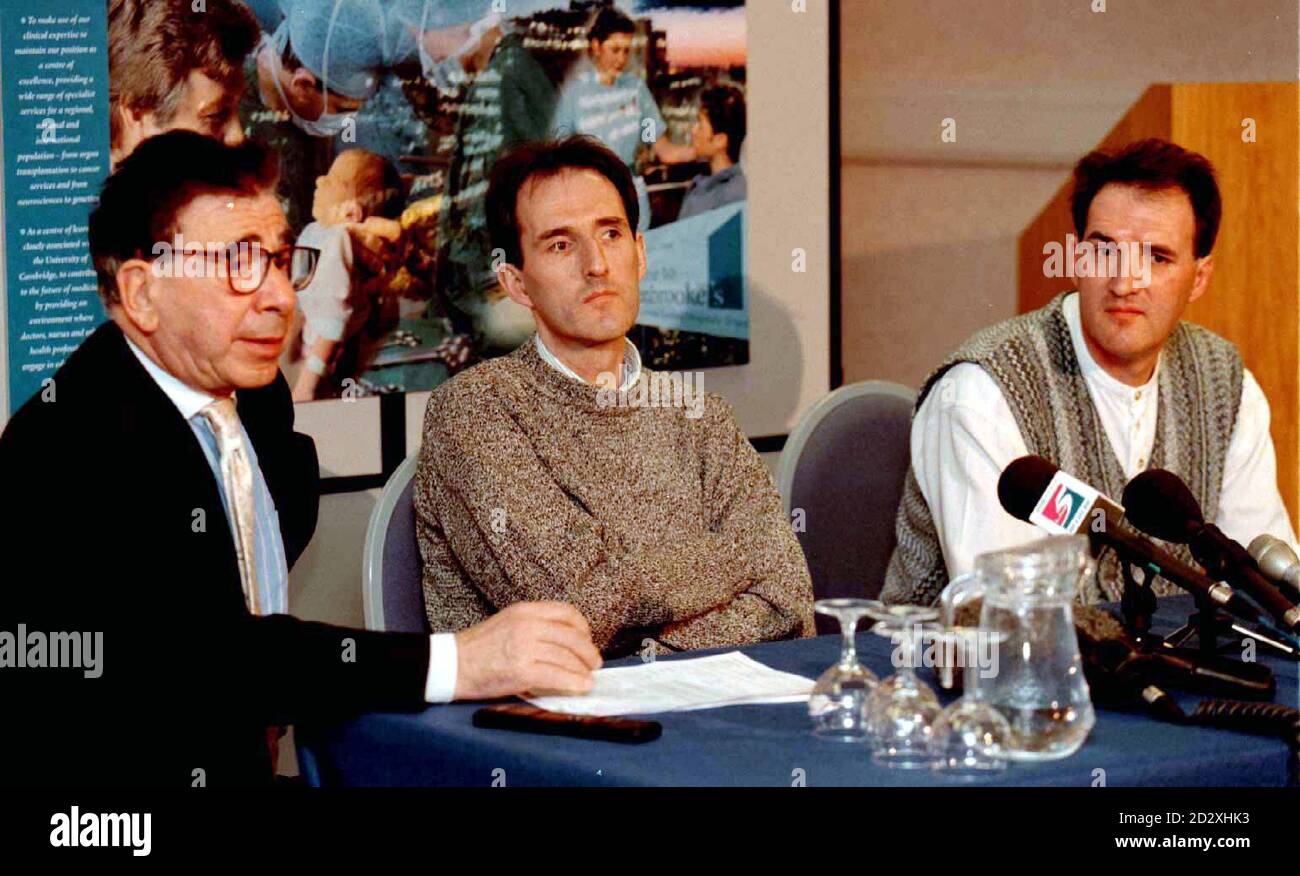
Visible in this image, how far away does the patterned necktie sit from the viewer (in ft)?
7.73

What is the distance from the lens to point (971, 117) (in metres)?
5.08

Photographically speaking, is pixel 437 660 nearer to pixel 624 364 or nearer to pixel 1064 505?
pixel 1064 505

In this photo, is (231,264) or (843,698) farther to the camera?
(231,264)

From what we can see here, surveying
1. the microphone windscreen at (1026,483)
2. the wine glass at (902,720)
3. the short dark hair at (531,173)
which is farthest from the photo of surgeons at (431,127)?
the wine glass at (902,720)

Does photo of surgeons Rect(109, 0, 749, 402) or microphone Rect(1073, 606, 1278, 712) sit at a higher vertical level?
photo of surgeons Rect(109, 0, 749, 402)

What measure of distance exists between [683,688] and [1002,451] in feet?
3.73

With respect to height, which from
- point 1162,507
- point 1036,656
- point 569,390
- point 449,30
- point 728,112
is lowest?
point 1036,656

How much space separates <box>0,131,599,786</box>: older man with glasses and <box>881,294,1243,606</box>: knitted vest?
124 cm

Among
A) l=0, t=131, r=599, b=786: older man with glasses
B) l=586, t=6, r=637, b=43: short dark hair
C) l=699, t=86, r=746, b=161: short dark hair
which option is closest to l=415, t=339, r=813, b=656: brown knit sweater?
l=0, t=131, r=599, b=786: older man with glasses

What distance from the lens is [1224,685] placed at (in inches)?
85.7

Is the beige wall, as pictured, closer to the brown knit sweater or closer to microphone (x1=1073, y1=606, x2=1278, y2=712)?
the brown knit sweater

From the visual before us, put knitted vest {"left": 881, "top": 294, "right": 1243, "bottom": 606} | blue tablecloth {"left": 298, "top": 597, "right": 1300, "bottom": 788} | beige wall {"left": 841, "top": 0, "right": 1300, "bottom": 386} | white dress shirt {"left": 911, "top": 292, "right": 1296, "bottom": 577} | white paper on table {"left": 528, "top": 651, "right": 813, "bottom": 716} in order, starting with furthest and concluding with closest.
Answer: beige wall {"left": 841, "top": 0, "right": 1300, "bottom": 386} < knitted vest {"left": 881, "top": 294, "right": 1243, "bottom": 606} < white dress shirt {"left": 911, "top": 292, "right": 1296, "bottom": 577} < white paper on table {"left": 528, "top": 651, "right": 813, "bottom": 716} < blue tablecloth {"left": 298, "top": 597, "right": 1300, "bottom": 788}

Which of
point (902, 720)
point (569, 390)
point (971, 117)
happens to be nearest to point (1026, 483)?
point (902, 720)
